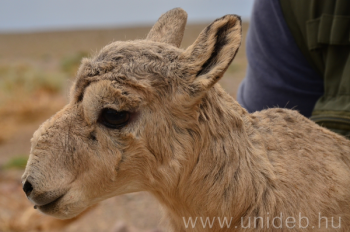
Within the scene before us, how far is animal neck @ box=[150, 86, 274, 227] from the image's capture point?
2.09 m

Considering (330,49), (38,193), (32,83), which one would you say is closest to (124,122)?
(38,193)

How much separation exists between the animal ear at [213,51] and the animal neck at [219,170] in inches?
7.9

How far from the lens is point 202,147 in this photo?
2.08 metres

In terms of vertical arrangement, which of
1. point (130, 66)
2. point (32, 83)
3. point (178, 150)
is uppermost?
point (130, 66)

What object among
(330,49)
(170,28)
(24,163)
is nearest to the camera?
(170,28)

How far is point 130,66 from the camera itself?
6.51 ft

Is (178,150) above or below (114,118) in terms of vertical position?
below

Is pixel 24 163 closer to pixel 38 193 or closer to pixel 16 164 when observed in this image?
pixel 16 164

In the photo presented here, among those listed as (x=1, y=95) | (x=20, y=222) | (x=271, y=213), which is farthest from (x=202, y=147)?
(x=1, y=95)

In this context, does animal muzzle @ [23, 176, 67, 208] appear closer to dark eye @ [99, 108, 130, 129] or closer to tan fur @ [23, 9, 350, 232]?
tan fur @ [23, 9, 350, 232]

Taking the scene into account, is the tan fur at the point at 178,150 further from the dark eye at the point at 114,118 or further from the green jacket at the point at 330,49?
the green jacket at the point at 330,49

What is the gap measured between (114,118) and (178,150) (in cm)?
40

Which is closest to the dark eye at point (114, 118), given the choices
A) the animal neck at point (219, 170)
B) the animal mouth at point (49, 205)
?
the animal neck at point (219, 170)

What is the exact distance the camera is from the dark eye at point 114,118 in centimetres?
194
